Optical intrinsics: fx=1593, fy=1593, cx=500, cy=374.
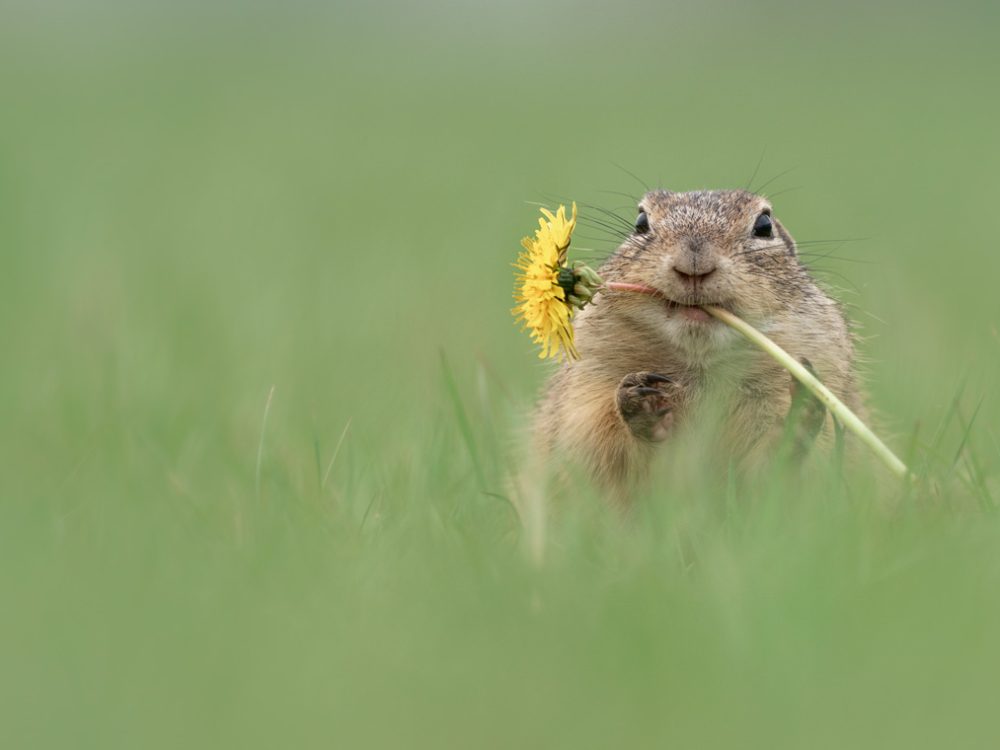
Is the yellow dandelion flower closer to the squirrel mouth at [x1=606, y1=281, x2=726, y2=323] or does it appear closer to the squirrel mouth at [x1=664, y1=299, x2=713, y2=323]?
the squirrel mouth at [x1=606, y1=281, x2=726, y2=323]

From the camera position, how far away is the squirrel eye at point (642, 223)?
563cm

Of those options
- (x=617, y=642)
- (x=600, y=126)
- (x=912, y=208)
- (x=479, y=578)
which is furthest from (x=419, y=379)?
(x=600, y=126)

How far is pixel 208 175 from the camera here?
14914mm

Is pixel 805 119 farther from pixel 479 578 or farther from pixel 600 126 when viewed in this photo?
pixel 479 578

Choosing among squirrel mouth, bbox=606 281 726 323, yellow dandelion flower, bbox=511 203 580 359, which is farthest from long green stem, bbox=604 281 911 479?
yellow dandelion flower, bbox=511 203 580 359

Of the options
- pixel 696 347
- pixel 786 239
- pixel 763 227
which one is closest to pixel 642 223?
pixel 763 227

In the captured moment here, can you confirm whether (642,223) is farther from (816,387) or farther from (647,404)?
(816,387)

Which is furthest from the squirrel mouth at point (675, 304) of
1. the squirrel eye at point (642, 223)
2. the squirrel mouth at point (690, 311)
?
the squirrel eye at point (642, 223)

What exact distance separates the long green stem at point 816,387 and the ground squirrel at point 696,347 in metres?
0.07

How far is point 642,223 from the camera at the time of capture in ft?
18.5

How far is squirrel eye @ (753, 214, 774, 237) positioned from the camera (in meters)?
5.54

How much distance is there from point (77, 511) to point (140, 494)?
0.60 feet

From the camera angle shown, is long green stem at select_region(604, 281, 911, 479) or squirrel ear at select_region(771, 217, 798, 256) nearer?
long green stem at select_region(604, 281, 911, 479)

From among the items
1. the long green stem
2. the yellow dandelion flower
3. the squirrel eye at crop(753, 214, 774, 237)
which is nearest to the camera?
the long green stem
